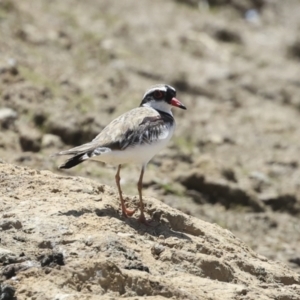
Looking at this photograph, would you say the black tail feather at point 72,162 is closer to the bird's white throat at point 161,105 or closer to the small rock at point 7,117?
the bird's white throat at point 161,105

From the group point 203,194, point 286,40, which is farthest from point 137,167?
point 286,40

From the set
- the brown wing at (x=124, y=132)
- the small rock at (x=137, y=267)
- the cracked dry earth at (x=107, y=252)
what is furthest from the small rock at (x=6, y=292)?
the brown wing at (x=124, y=132)

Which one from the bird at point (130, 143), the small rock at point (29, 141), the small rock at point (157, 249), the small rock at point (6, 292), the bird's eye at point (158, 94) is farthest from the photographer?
the small rock at point (29, 141)

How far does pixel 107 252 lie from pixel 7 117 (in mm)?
6340

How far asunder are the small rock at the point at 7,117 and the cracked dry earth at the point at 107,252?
4.04m

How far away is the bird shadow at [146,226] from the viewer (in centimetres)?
748

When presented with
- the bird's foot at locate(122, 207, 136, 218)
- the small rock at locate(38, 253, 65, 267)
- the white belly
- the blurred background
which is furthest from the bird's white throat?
the small rock at locate(38, 253, 65, 267)

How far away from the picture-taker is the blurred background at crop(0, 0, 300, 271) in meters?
12.3

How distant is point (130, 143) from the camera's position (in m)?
7.94

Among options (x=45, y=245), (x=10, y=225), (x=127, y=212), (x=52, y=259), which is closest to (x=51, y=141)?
(x=127, y=212)

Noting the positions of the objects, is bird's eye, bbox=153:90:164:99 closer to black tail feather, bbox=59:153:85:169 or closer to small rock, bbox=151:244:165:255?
black tail feather, bbox=59:153:85:169

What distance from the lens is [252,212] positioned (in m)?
12.6

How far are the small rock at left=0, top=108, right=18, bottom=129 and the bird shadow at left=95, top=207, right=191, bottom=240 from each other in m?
5.03

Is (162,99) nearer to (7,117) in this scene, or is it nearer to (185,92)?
(7,117)
